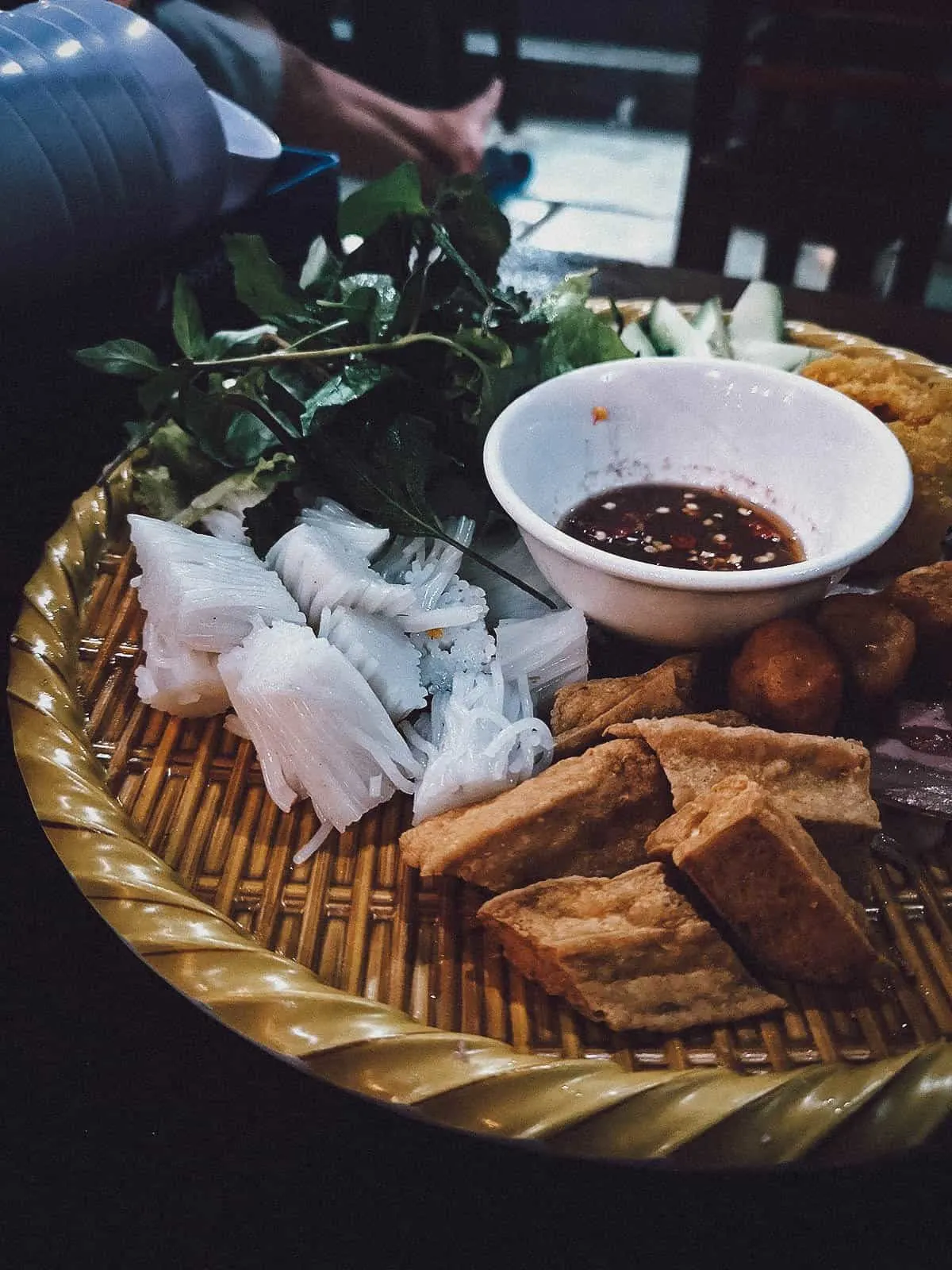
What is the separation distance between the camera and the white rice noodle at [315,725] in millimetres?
1957

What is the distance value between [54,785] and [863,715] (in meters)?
1.76

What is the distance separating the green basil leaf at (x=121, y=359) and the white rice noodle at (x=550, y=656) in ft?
4.24

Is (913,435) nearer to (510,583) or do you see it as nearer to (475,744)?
(510,583)

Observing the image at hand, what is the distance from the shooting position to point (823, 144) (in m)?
5.51

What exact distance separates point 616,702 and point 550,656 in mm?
240

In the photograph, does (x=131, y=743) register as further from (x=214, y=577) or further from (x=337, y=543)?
(x=337, y=543)

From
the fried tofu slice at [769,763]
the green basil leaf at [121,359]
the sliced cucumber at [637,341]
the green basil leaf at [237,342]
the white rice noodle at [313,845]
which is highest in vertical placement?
the green basil leaf at [121,359]

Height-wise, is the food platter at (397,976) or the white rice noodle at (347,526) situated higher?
the white rice noodle at (347,526)

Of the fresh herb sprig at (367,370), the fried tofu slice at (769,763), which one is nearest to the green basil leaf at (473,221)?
the fresh herb sprig at (367,370)

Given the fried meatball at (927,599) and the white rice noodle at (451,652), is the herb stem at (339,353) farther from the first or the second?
the fried meatball at (927,599)

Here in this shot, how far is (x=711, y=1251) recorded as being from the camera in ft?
4.93

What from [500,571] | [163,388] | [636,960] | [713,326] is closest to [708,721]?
[636,960]

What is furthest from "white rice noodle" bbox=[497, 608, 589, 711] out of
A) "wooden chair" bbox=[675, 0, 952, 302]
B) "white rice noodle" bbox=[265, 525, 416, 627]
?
"wooden chair" bbox=[675, 0, 952, 302]

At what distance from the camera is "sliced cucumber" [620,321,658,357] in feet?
11.3
